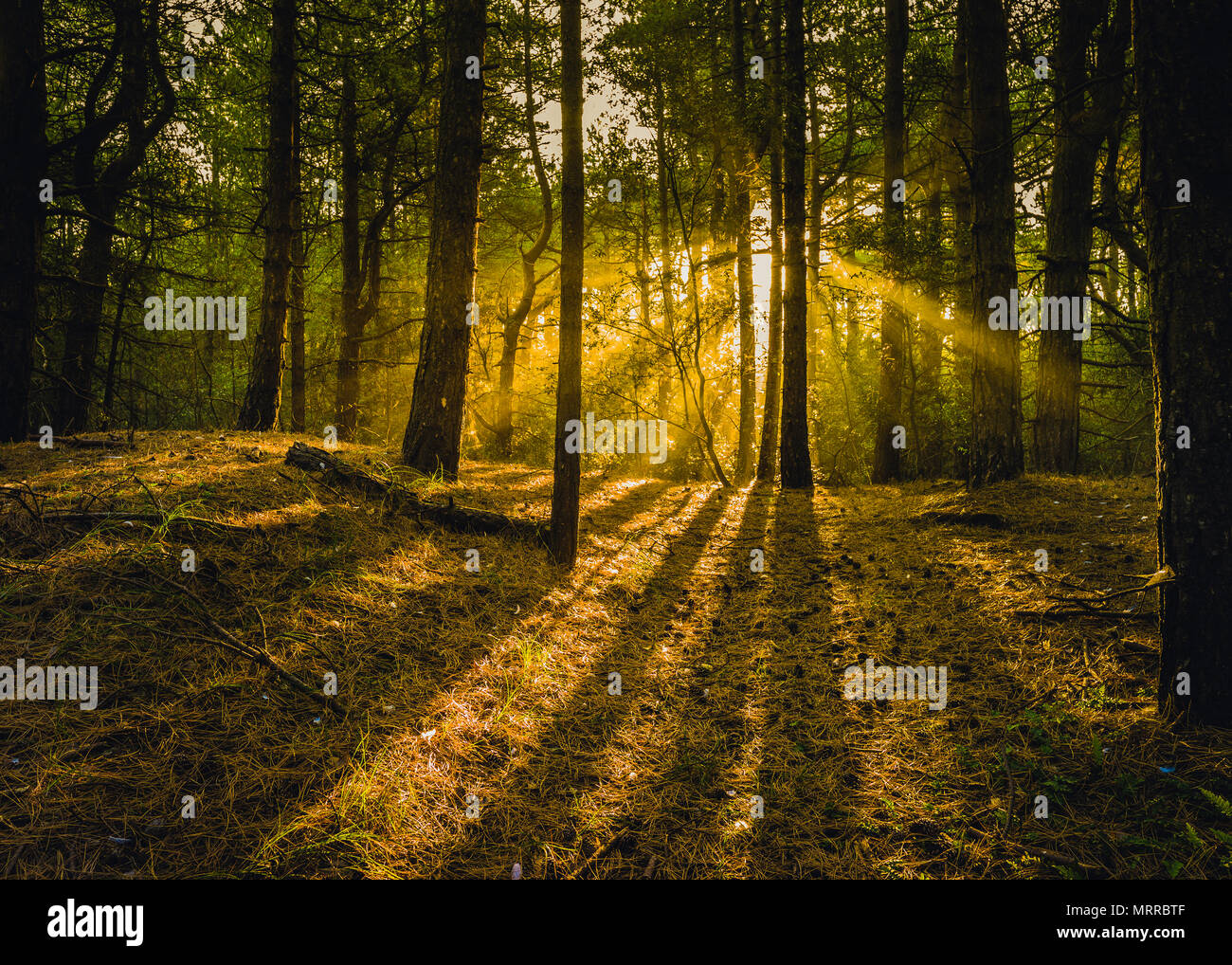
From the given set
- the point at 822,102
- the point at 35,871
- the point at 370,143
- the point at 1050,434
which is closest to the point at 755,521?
the point at 1050,434

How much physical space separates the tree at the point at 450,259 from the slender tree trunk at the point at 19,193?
4.38m

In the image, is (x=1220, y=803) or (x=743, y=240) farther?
(x=743, y=240)

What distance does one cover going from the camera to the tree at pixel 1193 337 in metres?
3.22

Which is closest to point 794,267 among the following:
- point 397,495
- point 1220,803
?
point 397,495

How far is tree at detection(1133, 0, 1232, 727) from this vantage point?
3.22 meters

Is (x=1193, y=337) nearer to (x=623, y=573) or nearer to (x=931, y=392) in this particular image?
(x=623, y=573)

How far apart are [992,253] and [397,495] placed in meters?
8.28

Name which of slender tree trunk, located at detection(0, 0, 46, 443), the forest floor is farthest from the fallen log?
slender tree trunk, located at detection(0, 0, 46, 443)

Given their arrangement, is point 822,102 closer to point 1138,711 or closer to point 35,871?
point 1138,711

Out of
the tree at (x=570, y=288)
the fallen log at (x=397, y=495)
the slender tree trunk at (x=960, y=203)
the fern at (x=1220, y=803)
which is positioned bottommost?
the fern at (x=1220, y=803)

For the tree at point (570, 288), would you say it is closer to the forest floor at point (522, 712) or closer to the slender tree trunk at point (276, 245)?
the forest floor at point (522, 712)

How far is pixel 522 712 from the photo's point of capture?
3.77 m

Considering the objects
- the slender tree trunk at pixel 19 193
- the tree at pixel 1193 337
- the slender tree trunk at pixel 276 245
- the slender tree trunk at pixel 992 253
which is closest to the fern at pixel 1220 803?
the tree at pixel 1193 337

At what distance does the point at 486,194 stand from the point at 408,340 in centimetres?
607
